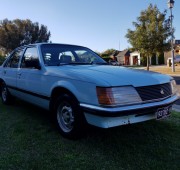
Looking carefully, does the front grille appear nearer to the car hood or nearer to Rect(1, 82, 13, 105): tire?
the car hood

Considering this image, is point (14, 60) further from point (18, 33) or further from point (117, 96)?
point (18, 33)

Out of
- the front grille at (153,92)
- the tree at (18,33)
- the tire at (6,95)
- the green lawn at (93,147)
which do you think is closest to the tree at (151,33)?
the tire at (6,95)

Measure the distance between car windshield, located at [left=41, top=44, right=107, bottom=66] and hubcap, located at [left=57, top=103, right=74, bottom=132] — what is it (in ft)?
3.04

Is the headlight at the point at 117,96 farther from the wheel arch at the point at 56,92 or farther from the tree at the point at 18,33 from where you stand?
the tree at the point at 18,33

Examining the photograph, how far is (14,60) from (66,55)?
172cm

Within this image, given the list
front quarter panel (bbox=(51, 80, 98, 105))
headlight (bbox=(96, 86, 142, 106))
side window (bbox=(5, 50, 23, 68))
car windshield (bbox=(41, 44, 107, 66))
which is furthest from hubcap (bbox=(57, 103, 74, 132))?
side window (bbox=(5, 50, 23, 68))

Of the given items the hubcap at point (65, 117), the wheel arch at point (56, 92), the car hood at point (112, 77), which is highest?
the car hood at point (112, 77)

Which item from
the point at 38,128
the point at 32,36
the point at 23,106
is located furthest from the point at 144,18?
the point at 32,36

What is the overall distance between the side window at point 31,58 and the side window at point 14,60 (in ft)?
1.26

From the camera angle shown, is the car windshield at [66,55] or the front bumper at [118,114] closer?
the front bumper at [118,114]

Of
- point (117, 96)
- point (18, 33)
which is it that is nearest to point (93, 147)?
point (117, 96)

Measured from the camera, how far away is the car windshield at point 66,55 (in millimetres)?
4613

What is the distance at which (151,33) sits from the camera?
21.6m

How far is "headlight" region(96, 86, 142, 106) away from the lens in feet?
10.2
